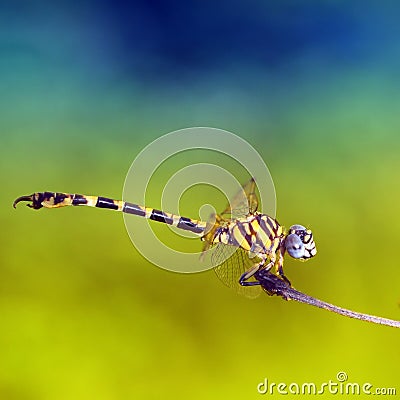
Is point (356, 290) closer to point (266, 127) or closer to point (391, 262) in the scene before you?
point (391, 262)

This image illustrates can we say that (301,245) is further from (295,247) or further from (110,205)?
(110,205)

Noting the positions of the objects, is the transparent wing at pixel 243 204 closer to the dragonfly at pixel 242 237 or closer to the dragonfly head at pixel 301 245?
the dragonfly at pixel 242 237

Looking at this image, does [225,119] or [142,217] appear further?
[225,119]

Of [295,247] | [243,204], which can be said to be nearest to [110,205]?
[243,204]

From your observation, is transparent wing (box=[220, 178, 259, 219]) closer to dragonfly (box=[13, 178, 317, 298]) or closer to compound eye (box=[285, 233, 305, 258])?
dragonfly (box=[13, 178, 317, 298])

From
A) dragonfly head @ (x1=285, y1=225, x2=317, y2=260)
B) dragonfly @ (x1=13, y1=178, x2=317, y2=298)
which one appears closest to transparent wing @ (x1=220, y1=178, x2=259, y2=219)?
dragonfly @ (x1=13, y1=178, x2=317, y2=298)

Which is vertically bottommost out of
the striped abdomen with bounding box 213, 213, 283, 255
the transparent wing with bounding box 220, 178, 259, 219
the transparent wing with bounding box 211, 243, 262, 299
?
the transparent wing with bounding box 211, 243, 262, 299

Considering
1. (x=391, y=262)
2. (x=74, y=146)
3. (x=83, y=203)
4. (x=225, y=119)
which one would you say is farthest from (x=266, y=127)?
(x=83, y=203)
